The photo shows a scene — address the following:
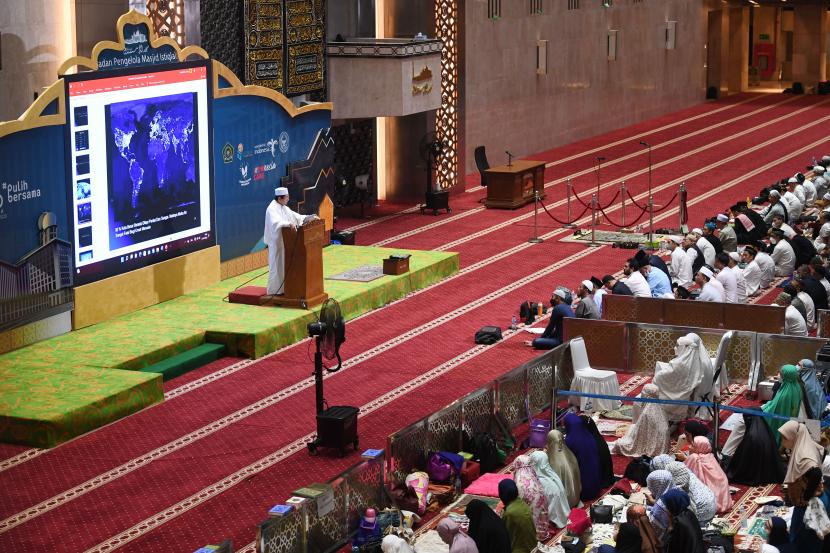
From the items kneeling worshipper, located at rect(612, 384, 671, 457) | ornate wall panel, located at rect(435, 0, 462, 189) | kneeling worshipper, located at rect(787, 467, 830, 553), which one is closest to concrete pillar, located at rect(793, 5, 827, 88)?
ornate wall panel, located at rect(435, 0, 462, 189)

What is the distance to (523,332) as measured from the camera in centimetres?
1346

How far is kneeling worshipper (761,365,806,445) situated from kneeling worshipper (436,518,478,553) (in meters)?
3.07

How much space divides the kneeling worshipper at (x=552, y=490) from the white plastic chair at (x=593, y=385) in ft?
7.07

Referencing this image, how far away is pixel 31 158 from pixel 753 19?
101ft

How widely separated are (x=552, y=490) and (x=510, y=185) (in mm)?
11337

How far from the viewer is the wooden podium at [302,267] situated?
13.1 meters

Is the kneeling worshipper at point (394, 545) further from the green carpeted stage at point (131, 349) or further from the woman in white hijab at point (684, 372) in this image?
the woman in white hijab at point (684, 372)

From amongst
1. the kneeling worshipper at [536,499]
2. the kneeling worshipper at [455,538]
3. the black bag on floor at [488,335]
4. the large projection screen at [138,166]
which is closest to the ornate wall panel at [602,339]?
the black bag on floor at [488,335]

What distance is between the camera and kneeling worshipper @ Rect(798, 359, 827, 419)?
10180mm

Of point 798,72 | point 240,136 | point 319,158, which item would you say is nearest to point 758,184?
point 319,158

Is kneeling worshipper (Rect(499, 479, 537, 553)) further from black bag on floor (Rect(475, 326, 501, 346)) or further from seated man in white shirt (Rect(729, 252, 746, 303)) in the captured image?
seated man in white shirt (Rect(729, 252, 746, 303))

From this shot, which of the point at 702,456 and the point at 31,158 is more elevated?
the point at 31,158

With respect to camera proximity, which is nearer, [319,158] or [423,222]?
[319,158]

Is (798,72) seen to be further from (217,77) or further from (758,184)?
(217,77)
